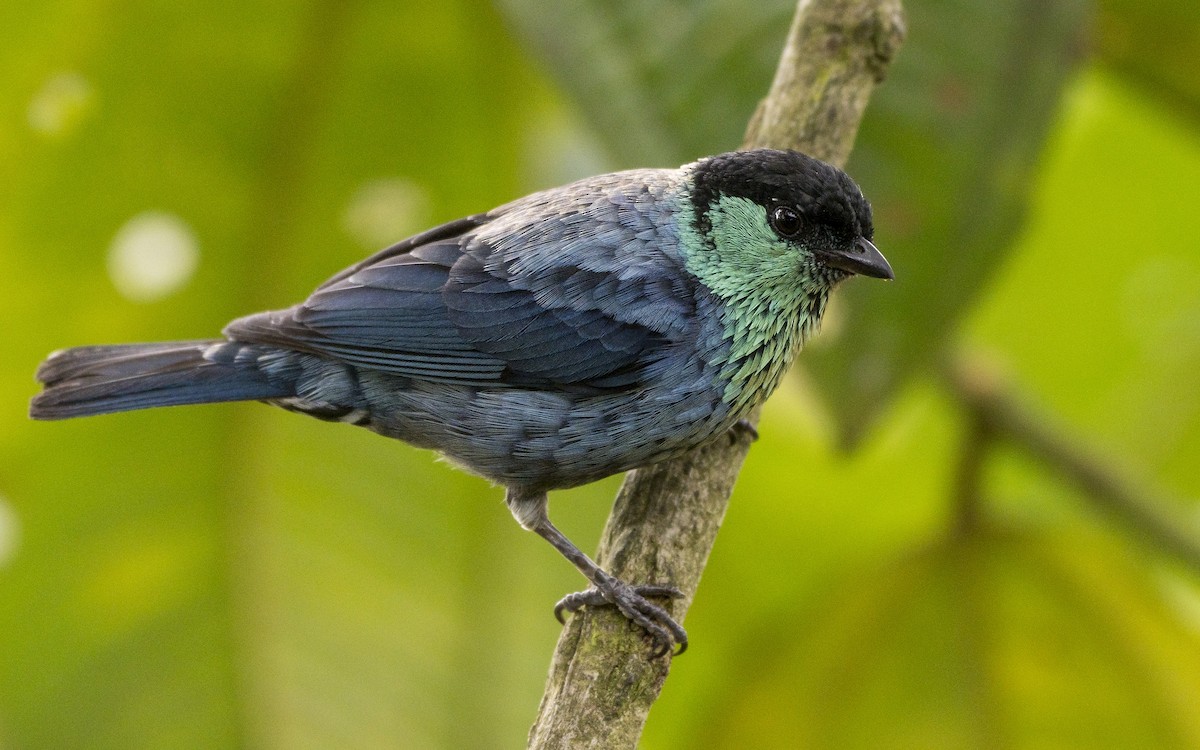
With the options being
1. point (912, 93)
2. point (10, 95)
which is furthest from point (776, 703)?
point (10, 95)

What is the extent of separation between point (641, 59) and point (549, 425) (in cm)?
81

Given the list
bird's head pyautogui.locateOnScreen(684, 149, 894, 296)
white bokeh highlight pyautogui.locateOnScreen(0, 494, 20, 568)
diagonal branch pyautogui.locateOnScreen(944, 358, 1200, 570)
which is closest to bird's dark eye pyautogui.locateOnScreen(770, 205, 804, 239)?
bird's head pyautogui.locateOnScreen(684, 149, 894, 296)

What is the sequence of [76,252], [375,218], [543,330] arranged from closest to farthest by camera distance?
1. [543,330]
2. [76,252]
3. [375,218]

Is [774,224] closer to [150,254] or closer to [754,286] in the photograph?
[754,286]

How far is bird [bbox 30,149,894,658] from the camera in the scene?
2.78 meters

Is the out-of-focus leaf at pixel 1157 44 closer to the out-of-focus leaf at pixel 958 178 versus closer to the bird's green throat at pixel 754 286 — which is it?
the out-of-focus leaf at pixel 958 178

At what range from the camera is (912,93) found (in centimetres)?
267

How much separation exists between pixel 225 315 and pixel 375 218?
452mm

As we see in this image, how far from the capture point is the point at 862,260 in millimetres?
2641

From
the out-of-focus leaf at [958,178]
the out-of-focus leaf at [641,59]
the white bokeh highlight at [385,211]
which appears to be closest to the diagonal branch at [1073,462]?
the out-of-focus leaf at [958,178]

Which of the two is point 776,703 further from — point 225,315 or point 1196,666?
point 225,315

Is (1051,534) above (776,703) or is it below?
above

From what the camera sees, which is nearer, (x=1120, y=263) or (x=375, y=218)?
(x=375, y=218)

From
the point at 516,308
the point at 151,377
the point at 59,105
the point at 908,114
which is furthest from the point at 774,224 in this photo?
the point at 59,105
